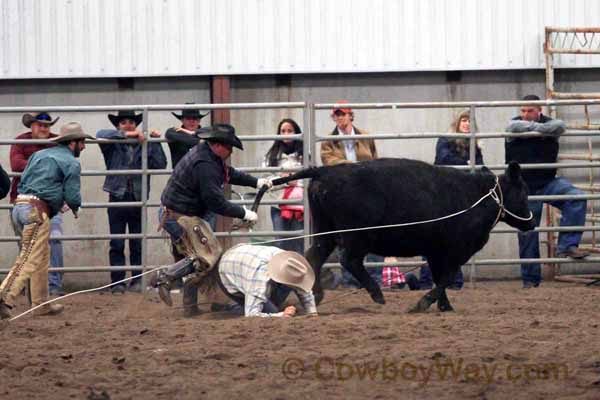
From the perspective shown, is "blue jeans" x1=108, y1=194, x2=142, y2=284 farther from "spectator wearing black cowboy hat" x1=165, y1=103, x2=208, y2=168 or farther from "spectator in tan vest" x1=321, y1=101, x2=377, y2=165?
"spectator in tan vest" x1=321, y1=101, x2=377, y2=165

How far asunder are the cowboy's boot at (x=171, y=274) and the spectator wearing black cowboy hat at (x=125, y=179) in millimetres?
2493

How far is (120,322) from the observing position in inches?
352

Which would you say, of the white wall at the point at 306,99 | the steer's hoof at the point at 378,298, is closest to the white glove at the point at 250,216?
the steer's hoof at the point at 378,298

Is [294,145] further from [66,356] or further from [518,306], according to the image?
[66,356]

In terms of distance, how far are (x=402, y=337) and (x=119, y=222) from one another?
5.03 meters

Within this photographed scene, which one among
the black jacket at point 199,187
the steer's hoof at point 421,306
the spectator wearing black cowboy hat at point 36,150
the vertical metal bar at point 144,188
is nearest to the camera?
the black jacket at point 199,187

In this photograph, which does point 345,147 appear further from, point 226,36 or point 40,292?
point 40,292

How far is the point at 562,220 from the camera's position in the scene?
39.1 feet

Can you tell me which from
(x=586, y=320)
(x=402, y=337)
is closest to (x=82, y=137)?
(x=402, y=337)

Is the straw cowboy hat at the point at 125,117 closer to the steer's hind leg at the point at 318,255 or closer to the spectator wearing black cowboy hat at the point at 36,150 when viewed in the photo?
the spectator wearing black cowboy hat at the point at 36,150

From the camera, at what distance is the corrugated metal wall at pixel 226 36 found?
Result: 13.1 meters

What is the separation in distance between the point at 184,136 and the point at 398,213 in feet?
8.94

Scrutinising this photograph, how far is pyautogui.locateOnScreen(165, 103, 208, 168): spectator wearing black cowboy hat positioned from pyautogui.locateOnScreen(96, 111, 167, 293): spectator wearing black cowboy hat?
24cm

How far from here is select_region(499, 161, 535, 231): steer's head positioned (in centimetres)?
973
